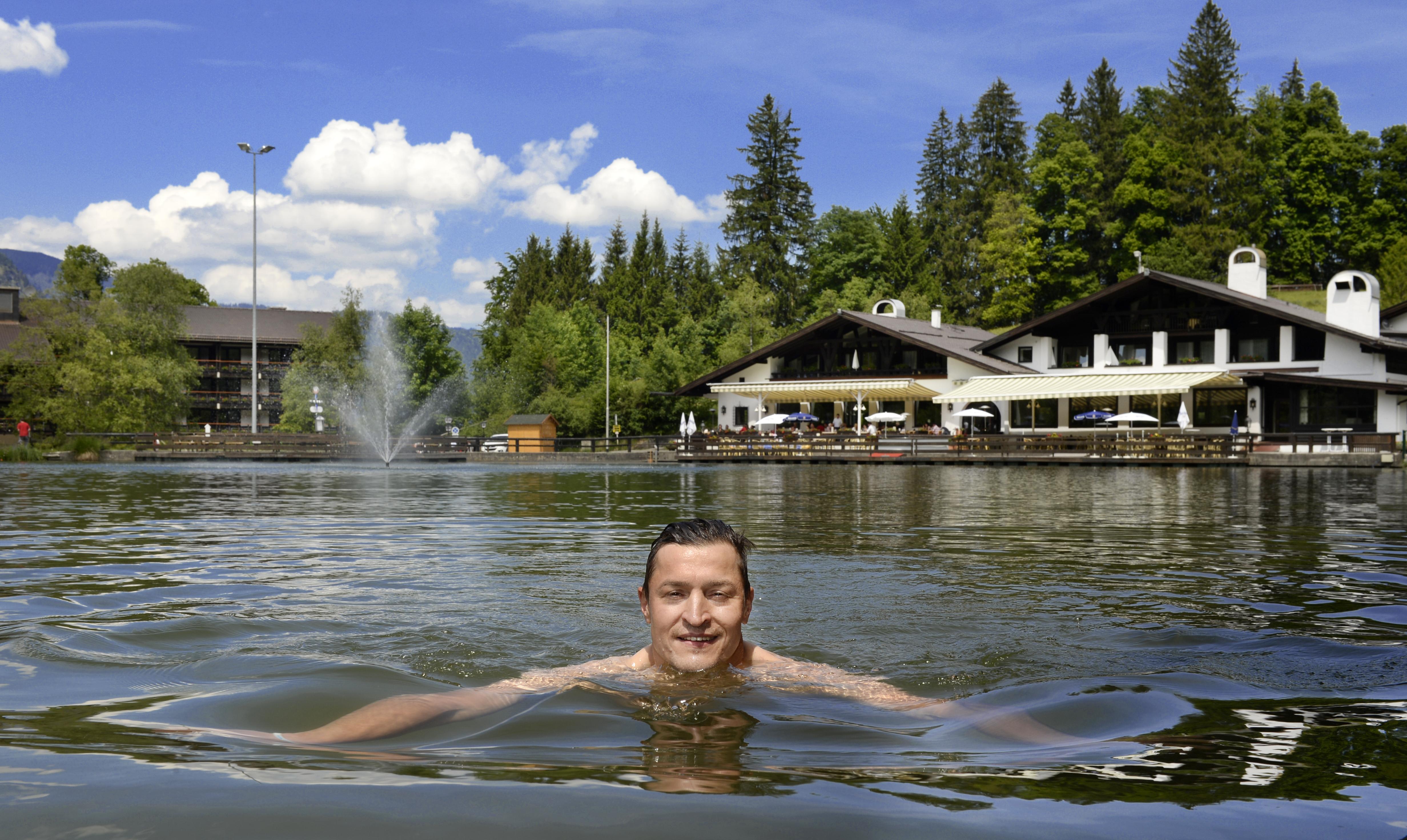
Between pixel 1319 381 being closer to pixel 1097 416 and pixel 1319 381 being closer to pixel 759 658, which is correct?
pixel 1097 416

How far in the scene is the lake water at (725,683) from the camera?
269 cm

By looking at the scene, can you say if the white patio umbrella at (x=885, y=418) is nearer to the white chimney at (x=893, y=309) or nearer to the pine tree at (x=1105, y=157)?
the white chimney at (x=893, y=309)

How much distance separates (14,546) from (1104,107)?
6884 centimetres

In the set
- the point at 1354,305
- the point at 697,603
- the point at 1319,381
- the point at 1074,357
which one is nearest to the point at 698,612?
the point at 697,603

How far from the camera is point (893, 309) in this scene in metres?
56.7

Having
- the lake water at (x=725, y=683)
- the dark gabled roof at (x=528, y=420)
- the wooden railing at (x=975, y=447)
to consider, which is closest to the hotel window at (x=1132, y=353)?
the wooden railing at (x=975, y=447)

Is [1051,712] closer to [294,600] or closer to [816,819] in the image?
[816,819]

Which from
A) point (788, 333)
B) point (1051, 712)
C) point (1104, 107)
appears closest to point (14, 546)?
point (1051, 712)

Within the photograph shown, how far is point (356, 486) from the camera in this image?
78.8 feet

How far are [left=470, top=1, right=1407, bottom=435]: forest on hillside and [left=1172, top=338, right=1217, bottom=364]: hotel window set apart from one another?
14.4 meters

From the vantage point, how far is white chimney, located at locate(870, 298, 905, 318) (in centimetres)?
5522

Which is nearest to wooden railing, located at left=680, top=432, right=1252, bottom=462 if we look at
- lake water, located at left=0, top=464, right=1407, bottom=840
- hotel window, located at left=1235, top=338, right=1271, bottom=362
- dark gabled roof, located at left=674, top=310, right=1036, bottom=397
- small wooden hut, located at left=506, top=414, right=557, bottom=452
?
hotel window, located at left=1235, top=338, right=1271, bottom=362

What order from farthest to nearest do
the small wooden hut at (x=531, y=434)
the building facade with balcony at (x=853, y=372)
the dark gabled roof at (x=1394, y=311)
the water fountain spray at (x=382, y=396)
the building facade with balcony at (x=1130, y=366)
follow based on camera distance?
the water fountain spray at (x=382, y=396) < the building facade with balcony at (x=853, y=372) < the small wooden hut at (x=531, y=434) < the dark gabled roof at (x=1394, y=311) < the building facade with balcony at (x=1130, y=366)

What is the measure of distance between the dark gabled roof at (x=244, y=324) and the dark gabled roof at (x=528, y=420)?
95.8 feet
